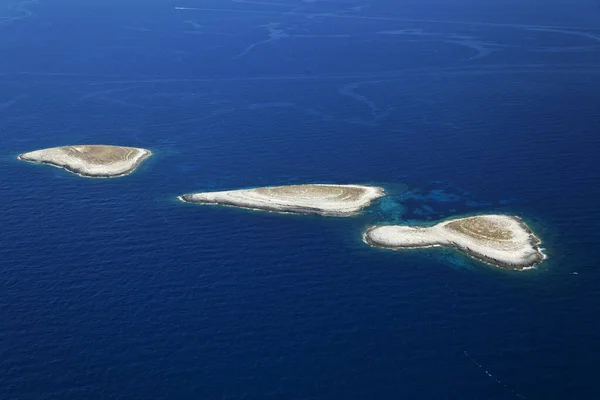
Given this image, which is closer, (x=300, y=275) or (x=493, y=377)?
(x=493, y=377)

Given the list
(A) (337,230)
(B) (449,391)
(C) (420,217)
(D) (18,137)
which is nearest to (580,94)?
(C) (420,217)

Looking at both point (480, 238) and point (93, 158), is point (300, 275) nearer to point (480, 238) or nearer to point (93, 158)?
point (480, 238)

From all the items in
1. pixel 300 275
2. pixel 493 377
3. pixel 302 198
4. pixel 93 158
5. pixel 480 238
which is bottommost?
pixel 493 377

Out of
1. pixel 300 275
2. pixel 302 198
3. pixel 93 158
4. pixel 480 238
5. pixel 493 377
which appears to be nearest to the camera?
pixel 493 377

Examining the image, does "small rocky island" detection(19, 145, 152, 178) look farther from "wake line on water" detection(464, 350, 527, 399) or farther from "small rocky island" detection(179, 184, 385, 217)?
"wake line on water" detection(464, 350, 527, 399)

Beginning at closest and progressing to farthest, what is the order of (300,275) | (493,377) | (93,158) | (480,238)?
(493,377) → (300,275) → (480,238) → (93,158)

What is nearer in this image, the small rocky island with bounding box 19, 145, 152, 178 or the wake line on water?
the wake line on water

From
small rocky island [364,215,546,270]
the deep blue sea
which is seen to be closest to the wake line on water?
the deep blue sea

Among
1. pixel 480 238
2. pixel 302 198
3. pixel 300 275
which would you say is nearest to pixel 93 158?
pixel 302 198

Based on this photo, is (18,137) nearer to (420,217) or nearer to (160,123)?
(160,123)
